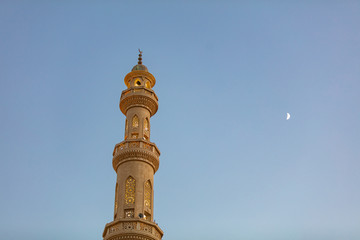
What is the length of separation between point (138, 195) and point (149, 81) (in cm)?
1088

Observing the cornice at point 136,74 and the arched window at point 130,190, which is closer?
the arched window at point 130,190

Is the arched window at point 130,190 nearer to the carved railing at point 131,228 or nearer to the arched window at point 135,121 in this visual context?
the carved railing at point 131,228

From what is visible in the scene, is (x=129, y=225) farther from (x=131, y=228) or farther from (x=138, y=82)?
(x=138, y=82)

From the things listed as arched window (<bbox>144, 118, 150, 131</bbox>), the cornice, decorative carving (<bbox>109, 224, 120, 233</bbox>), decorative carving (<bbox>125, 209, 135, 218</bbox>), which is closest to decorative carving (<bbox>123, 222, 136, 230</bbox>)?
decorative carving (<bbox>109, 224, 120, 233</bbox>)

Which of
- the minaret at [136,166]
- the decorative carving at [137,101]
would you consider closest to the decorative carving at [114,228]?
the minaret at [136,166]

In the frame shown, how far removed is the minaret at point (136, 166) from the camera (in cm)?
3089

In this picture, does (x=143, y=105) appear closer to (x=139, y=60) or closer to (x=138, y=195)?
(x=139, y=60)

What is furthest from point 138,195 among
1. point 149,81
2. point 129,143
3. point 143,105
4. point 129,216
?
point 149,81

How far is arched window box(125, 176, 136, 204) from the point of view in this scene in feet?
108

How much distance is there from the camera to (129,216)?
32.2m

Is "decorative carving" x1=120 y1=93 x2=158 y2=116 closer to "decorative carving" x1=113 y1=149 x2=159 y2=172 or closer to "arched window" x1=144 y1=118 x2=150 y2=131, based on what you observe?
"arched window" x1=144 y1=118 x2=150 y2=131

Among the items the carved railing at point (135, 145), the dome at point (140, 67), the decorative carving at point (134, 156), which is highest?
the dome at point (140, 67)

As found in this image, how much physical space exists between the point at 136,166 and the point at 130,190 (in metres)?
1.78

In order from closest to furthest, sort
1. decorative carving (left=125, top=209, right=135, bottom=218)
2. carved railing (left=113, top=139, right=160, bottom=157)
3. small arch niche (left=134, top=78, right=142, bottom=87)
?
decorative carving (left=125, top=209, right=135, bottom=218) < carved railing (left=113, top=139, right=160, bottom=157) < small arch niche (left=134, top=78, right=142, bottom=87)
